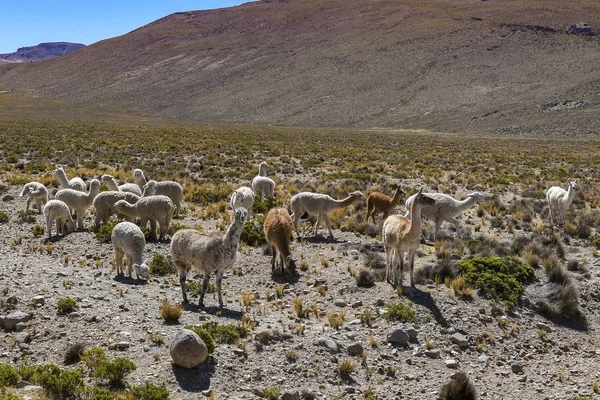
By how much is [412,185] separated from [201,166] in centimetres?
1146

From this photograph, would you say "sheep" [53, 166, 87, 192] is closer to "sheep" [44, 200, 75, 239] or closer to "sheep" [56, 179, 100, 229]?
"sheep" [56, 179, 100, 229]

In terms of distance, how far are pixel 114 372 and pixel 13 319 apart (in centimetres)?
223

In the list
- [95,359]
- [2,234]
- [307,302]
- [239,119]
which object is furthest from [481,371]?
[239,119]

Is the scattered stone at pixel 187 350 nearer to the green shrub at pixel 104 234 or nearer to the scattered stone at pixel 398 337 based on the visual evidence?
the scattered stone at pixel 398 337

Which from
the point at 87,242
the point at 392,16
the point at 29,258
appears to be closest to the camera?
the point at 29,258

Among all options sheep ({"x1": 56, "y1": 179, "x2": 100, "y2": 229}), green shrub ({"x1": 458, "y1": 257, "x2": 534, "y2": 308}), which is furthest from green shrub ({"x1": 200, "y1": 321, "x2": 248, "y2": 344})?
sheep ({"x1": 56, "y1": 179, "x2": 100, "y2": 229})

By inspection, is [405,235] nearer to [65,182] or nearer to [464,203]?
[464,203]

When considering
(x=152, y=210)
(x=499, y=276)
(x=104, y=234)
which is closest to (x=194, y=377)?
(x=499, y=276)

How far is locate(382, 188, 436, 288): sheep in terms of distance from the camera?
9383mm

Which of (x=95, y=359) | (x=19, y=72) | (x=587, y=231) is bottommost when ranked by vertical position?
(x=587, y=231)

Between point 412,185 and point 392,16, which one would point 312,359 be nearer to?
point 412,185

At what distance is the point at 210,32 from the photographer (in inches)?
7397

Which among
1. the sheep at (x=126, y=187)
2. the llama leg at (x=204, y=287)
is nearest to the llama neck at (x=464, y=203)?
the llama leg at (x=204, y=287)

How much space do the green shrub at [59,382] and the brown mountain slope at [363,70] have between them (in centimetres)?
7889
